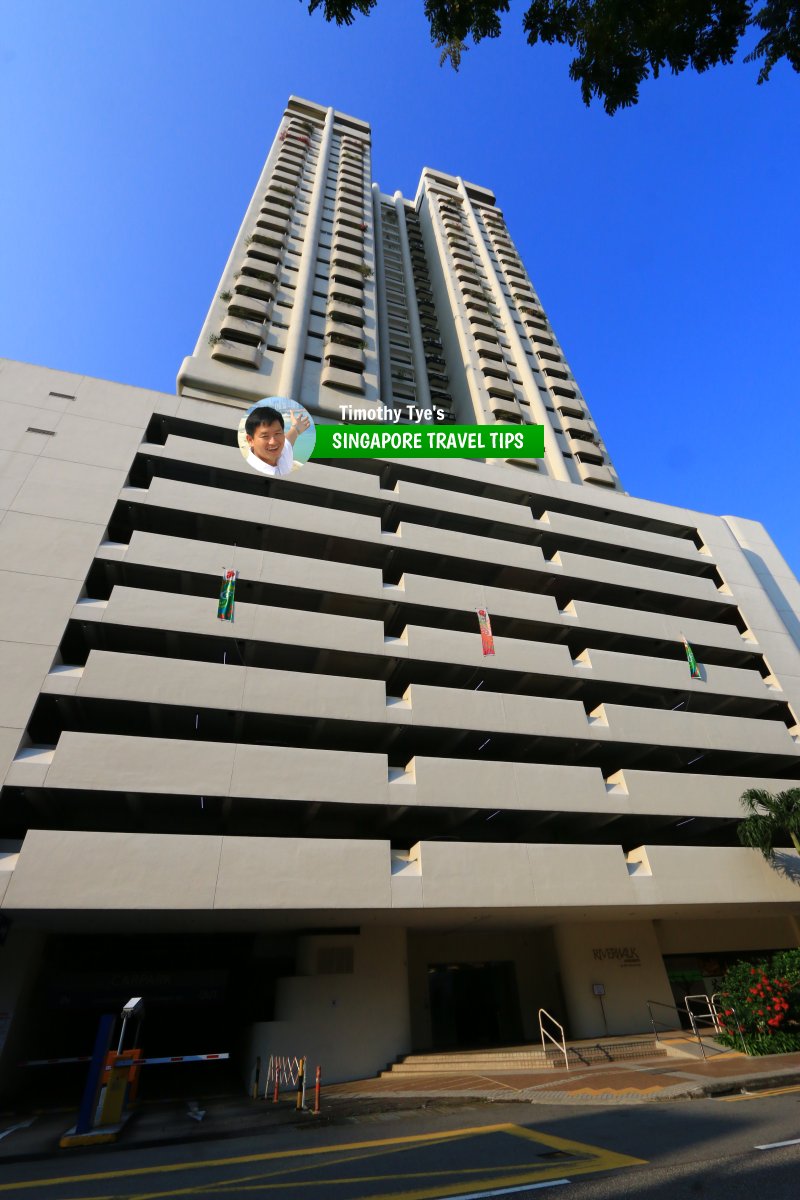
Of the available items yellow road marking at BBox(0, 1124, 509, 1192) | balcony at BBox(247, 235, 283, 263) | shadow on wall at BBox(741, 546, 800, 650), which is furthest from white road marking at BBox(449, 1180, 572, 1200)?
balcony at BBox(247, 235, 283, 263)

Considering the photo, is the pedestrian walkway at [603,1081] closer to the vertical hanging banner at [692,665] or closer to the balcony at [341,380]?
the vertical hanging banner at [692,665]

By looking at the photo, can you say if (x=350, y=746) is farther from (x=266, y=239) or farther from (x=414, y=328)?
(x=414, y=328)

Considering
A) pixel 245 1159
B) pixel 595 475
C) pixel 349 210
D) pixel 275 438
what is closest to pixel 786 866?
pixel 245 1159

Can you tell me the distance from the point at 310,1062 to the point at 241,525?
16.8 m

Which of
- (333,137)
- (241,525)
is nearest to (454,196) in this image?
(333,137)

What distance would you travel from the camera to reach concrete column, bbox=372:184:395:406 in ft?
123

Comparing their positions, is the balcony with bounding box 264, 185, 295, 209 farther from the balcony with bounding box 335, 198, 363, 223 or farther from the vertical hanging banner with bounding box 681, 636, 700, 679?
the vertical hanging banner with bounding box 681, 636, 700, 679

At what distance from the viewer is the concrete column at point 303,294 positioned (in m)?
31.0

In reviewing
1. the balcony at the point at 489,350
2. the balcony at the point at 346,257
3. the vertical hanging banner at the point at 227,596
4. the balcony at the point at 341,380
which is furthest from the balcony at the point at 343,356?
the vertical hanging banner at the point at 227,596

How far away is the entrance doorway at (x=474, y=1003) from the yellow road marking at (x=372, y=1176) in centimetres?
1254

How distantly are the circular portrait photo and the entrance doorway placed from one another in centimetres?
1945

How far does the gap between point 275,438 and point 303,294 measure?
17.3 meters

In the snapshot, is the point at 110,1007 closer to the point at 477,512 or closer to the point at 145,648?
the point at 145,648

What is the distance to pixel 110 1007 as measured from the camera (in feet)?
56.4
